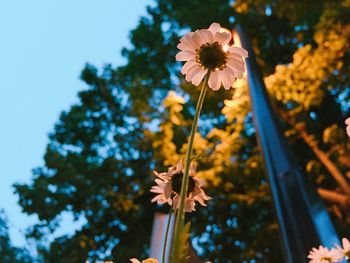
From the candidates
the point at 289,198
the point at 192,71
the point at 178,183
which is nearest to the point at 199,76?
the point at 192,71

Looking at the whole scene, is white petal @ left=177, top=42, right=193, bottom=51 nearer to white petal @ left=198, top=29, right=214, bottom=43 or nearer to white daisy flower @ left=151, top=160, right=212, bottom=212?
white petal @ left=198, top=29, right=214, bottom=43

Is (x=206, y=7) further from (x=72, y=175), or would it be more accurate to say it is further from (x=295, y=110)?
(x=72, y=175)

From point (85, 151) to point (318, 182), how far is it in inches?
153

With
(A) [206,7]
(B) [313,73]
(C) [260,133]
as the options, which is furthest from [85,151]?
(C) [260,133]

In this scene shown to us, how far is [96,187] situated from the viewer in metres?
6.64

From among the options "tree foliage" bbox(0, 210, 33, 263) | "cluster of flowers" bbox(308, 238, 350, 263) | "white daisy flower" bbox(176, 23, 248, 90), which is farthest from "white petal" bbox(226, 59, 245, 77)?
"tree foliage" bbox(0, 210, 33, 263)

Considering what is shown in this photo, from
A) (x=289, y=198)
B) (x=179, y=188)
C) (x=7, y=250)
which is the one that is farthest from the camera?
(x=7, y=250)

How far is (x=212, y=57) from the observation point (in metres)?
0.75

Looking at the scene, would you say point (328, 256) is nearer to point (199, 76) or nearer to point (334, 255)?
point (334, 255)

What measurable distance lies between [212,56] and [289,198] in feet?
5.23

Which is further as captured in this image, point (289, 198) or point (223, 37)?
point (289, 198)

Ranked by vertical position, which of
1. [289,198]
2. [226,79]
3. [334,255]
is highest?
[289,198]

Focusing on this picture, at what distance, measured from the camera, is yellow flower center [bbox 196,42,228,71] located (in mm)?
748

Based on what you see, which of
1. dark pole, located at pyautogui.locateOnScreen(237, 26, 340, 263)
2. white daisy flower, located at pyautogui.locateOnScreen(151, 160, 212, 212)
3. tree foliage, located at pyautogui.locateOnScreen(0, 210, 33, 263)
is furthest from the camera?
tree foliage, located at pyautogui.locateOnScreen(0, 210, 33, 263)
